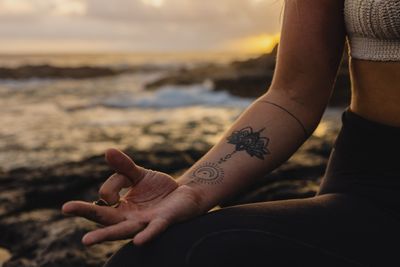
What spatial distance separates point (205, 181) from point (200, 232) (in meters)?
0.41

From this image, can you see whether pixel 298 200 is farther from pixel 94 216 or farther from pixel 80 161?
pixel 80 161

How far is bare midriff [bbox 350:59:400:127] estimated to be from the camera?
1728mm

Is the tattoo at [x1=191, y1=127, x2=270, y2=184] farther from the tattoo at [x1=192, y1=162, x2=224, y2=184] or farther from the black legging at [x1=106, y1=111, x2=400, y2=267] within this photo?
the black legging at [x1=106, y1=111, x2=400, y2=267]

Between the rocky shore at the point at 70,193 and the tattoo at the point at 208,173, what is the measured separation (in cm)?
13

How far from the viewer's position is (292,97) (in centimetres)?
196

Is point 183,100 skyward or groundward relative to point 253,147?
groundward

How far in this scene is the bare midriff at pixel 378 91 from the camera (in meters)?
1.73

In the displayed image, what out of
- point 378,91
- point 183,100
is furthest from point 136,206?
point 183,100

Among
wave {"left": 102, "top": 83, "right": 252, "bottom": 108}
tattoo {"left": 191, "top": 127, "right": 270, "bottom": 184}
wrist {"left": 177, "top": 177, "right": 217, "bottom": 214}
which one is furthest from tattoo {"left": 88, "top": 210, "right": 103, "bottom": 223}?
wave {"left": 102, "top": 83, "right": 252, "bottom": 108}

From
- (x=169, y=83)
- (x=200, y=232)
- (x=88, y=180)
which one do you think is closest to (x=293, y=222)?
(x=200, y=232)

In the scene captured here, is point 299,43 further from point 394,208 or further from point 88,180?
point 88,180

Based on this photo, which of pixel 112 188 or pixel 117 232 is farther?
pixel 112 188

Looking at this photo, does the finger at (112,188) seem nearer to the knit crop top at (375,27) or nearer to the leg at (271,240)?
the leg at (271,240)

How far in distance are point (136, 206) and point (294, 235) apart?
0.52 meters
